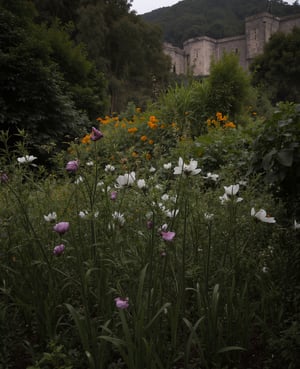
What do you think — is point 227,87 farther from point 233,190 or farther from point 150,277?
point 150,277

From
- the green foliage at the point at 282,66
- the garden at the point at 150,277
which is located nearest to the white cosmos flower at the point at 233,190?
the garden at the point at 150,277

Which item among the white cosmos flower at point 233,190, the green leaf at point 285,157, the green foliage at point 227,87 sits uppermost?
the green foliage at point 227,87

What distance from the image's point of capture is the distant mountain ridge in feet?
154

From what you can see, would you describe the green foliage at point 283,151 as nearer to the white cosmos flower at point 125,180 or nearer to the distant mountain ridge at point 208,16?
the white cosmos flower at point 125,180

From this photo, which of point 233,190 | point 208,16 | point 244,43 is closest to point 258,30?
point 244,43

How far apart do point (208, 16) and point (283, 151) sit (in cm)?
5833

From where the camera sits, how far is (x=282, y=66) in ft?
68.6

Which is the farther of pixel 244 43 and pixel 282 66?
pixel 244 43

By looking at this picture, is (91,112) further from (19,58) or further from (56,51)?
(19,58)

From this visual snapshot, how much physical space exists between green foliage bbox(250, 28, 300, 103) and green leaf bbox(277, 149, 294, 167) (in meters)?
20.7

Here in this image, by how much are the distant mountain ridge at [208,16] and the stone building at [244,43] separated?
1.54 metres

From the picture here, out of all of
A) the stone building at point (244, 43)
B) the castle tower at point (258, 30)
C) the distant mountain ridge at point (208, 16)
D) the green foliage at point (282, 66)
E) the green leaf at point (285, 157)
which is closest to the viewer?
the green leaf at point (285, 157)

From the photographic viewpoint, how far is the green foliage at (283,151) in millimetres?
1679

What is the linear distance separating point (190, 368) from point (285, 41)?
Result: 2370 centimetres
